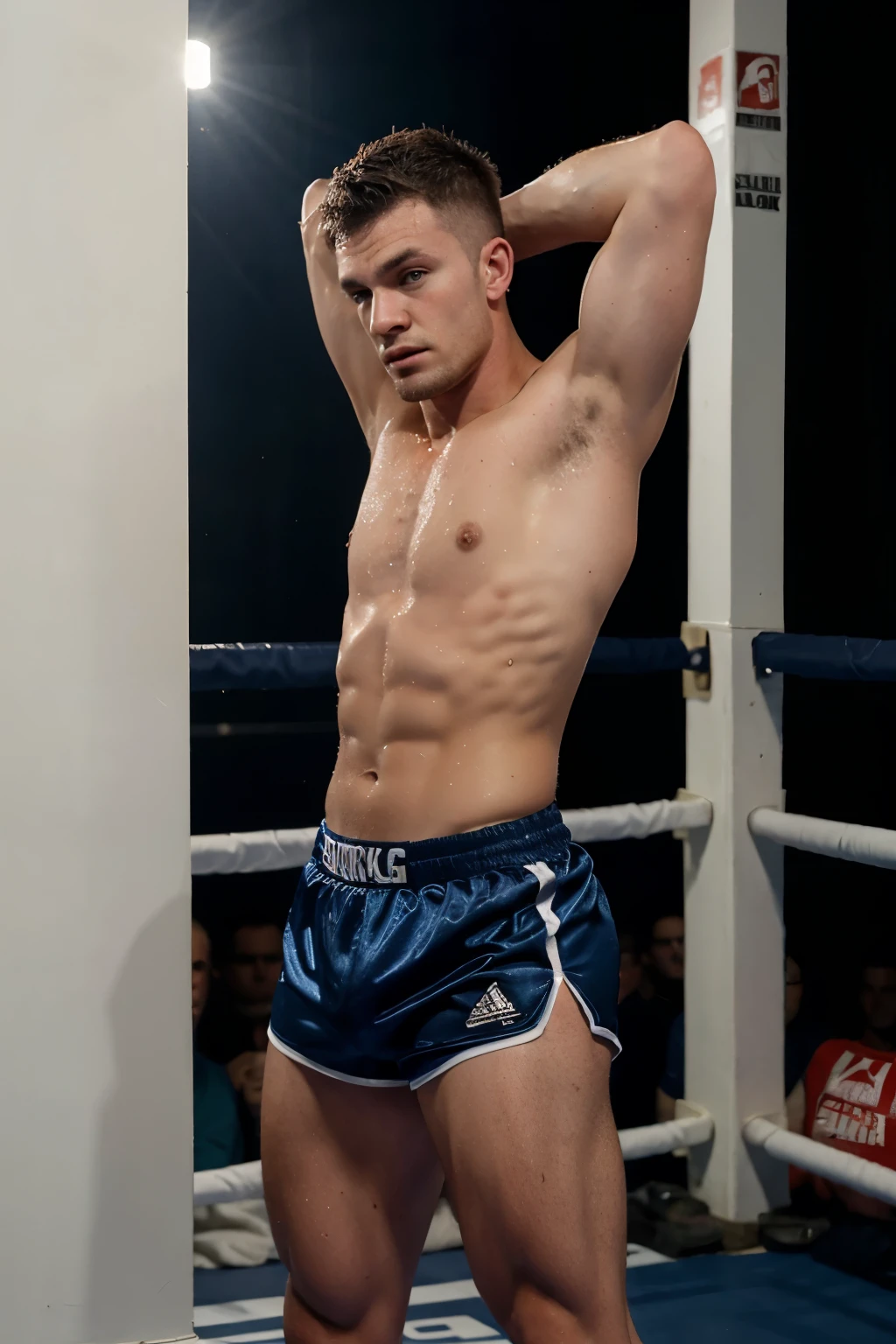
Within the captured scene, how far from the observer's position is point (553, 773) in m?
1.49

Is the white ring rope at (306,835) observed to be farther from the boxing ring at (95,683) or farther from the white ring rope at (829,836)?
the boxing ring at (95,683)

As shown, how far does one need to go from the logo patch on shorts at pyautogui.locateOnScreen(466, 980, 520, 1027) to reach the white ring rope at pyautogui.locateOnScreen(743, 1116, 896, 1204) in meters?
0.91

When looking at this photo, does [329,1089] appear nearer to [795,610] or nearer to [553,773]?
[553,773]

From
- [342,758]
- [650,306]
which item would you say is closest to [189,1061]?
[342,758]

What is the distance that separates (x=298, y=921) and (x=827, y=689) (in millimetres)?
2395

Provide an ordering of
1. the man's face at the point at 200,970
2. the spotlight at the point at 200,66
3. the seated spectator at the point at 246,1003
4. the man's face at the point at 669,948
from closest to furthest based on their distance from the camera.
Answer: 1. the man's face at the point at 200,970
2. the seated spectator at the point at 246,1003
3. the man's face at the point at 669,948
4. the spotlight at the point at 200,66

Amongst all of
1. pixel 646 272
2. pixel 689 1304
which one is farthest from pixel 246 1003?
pixel 646 272

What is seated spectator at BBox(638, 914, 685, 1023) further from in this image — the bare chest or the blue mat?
the bare chest

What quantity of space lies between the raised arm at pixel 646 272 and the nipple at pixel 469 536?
0.17 metres

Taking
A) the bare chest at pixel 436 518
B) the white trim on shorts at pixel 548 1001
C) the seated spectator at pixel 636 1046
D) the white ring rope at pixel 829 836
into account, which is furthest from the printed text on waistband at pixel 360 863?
the seated spectator at pixel 636 1046

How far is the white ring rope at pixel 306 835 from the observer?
2072mm

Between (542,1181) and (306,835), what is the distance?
0.91 meters

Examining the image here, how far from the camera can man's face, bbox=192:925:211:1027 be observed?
273 cm

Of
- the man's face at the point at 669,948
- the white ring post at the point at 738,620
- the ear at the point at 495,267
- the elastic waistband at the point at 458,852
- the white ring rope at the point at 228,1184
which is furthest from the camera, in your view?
the man's face at the point at 669,948
